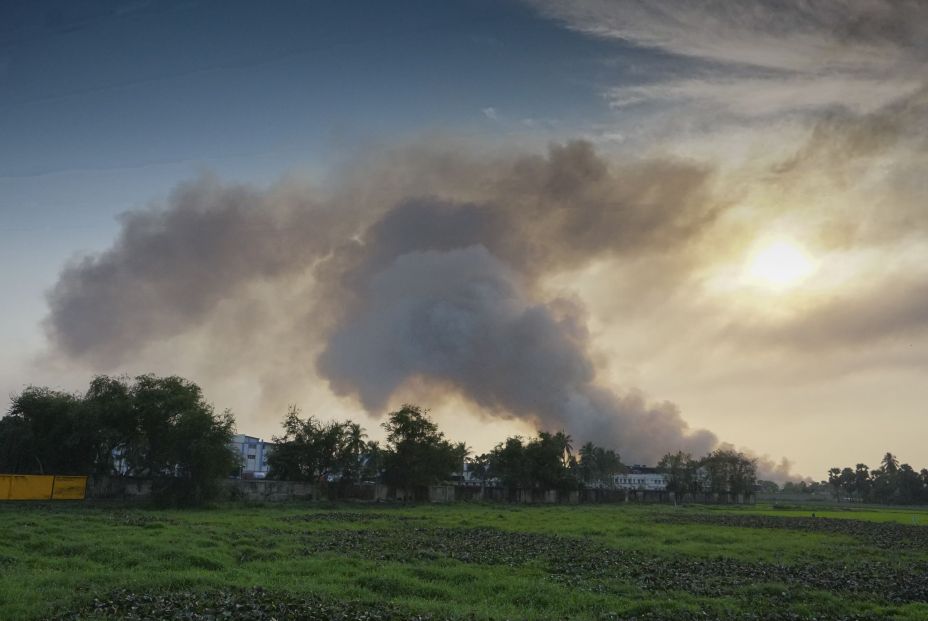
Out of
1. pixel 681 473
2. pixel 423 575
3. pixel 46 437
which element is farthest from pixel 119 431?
pixel 681 473

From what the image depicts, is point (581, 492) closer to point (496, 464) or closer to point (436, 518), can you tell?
point (496, 464)

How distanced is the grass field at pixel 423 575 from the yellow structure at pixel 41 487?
63.0ft

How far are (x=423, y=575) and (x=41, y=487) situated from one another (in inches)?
1911

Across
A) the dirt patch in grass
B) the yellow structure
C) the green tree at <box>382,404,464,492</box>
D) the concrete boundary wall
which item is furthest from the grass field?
the green tree at <box>382,404,464,492</box>

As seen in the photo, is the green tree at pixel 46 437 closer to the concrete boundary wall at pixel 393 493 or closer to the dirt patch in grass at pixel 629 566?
the concrete boundary wall at pixel 393 493

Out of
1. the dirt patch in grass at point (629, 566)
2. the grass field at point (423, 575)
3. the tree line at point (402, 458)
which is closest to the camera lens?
the grass field at point (423, 575)

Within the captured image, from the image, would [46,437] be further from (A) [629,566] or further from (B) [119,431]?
(A) [629,566]

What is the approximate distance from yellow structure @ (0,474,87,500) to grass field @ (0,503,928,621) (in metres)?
19.2

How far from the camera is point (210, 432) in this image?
66.7 meters

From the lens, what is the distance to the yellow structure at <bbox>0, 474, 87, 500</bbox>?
2135 inches

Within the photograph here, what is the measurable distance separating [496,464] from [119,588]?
112709 millimetres

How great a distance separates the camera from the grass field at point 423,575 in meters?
18.3

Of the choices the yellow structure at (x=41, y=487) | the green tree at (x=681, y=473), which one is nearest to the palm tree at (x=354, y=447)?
the yellow structure at (x=41, y=487)

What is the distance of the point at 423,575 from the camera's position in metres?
24.4
